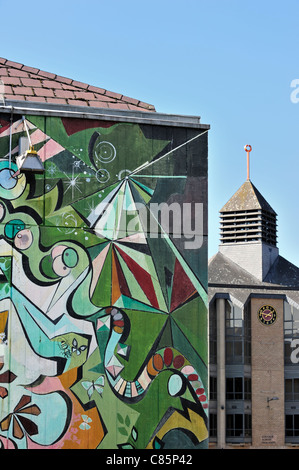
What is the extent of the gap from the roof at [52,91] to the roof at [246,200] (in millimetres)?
67419

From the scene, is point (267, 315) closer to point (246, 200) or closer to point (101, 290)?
point (246, 200)

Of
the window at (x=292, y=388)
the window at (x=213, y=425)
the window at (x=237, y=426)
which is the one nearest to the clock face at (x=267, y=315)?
the window at (x=292, y=388)

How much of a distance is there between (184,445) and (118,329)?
11.2 ft

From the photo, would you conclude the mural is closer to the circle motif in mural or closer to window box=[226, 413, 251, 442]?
the circle motif in mural

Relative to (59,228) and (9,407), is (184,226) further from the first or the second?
(9,407)

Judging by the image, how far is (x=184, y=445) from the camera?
24266 millimetres

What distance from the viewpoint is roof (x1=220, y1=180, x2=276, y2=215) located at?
3684 inches

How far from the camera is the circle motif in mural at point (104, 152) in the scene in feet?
81.1

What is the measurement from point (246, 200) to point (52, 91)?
2747 inches

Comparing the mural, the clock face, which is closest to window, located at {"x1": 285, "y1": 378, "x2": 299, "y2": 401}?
the clock face

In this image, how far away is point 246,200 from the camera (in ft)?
310

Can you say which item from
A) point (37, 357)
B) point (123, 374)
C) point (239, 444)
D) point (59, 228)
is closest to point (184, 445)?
point (123, 374)

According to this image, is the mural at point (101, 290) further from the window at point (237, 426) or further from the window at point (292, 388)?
the window at point (292, 388)

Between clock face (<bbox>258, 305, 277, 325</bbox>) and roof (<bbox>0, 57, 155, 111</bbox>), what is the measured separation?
55.5 m
